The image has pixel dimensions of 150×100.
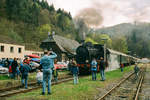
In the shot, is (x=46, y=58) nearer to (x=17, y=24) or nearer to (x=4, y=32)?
(x=4, y=32)

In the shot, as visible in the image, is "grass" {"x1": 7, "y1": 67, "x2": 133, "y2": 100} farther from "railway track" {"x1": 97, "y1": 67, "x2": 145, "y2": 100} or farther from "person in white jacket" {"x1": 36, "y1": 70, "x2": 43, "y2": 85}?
"person in white jacket" {"x1": 36, "y1": 70, "x2": 43, "y2": 85}

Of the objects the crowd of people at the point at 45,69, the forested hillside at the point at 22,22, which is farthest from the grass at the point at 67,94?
the forested hillside at the point at 22,22

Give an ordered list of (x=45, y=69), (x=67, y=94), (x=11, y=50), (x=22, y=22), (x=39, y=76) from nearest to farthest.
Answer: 1. (x=45, y=69)
2. (x=67, y=94)
3. (x=39, y=76)
4. (x=11, y=50)
5. (x=22, y=22)

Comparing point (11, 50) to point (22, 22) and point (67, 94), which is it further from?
point (22, 22)

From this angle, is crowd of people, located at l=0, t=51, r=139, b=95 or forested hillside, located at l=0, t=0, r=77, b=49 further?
forested hillside, located at l=0, t=0, r=77, b=49

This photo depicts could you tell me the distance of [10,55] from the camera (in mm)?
38812

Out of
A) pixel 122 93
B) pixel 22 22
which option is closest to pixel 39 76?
pixel 122 93

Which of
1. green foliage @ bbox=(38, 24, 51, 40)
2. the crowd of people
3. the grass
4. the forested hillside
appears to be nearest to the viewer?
the grass

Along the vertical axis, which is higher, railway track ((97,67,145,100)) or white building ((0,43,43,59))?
white building ((0,43,43,59))

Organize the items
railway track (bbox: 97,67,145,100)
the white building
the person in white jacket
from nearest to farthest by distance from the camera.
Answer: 1. railway track (bbox: 97,67,145,100)
2. the person in white jacket
3. the white building

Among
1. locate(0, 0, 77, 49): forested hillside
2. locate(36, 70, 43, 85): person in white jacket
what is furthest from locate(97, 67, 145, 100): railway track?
locate(0, 0, 77, 49): forested hillside

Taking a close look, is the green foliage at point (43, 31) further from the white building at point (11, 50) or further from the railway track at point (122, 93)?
the railway track at point (122, 93)

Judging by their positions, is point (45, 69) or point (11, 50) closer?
point (45, 69)

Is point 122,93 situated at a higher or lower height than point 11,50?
lower
